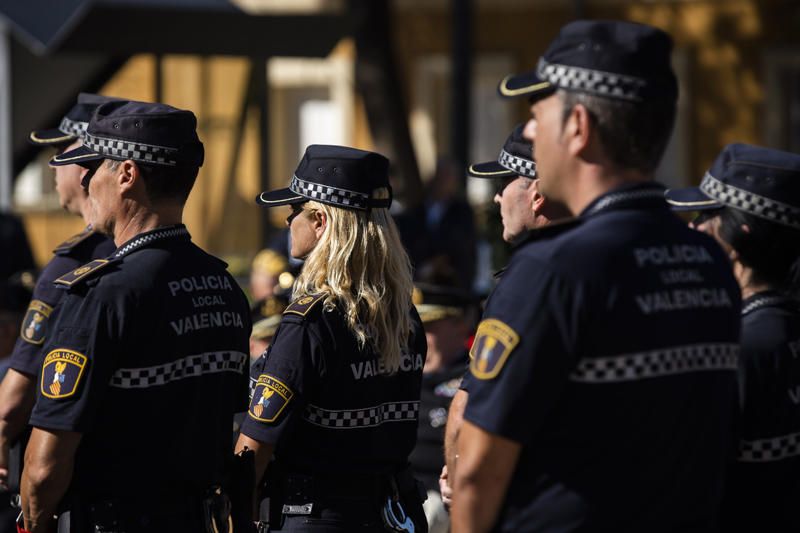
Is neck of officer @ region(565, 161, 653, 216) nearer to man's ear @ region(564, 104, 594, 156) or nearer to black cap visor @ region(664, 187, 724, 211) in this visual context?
man's ear @ region(564, 104, 594, 156)

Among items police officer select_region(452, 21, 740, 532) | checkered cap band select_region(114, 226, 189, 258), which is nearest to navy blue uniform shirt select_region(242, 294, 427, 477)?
checkered cap band select_region(114, 226, 189, 258)

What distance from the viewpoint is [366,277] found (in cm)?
389

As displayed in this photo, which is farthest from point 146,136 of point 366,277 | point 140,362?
point 366,277

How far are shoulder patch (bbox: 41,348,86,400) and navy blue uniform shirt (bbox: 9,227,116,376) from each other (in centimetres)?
90

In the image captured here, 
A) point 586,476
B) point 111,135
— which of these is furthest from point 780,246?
point 111,135

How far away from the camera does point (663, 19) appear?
20.4 m

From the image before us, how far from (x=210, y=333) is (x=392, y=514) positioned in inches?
31.7

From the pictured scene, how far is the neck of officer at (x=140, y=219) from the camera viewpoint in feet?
11.6

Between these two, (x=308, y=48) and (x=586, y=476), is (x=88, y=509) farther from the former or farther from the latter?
(x=308, y=48)

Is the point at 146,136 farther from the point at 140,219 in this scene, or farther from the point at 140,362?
Result: the point at 140,362

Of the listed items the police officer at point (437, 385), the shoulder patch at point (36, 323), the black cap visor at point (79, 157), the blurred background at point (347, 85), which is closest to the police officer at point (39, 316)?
the shoulder patch at point (36, 323)

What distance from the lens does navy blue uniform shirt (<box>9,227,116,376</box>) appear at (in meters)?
4.31

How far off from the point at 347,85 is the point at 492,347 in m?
19.4

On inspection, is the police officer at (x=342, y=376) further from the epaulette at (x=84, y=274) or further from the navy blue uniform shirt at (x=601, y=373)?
the navy blue uniform shirt at (x=601, y=373)
